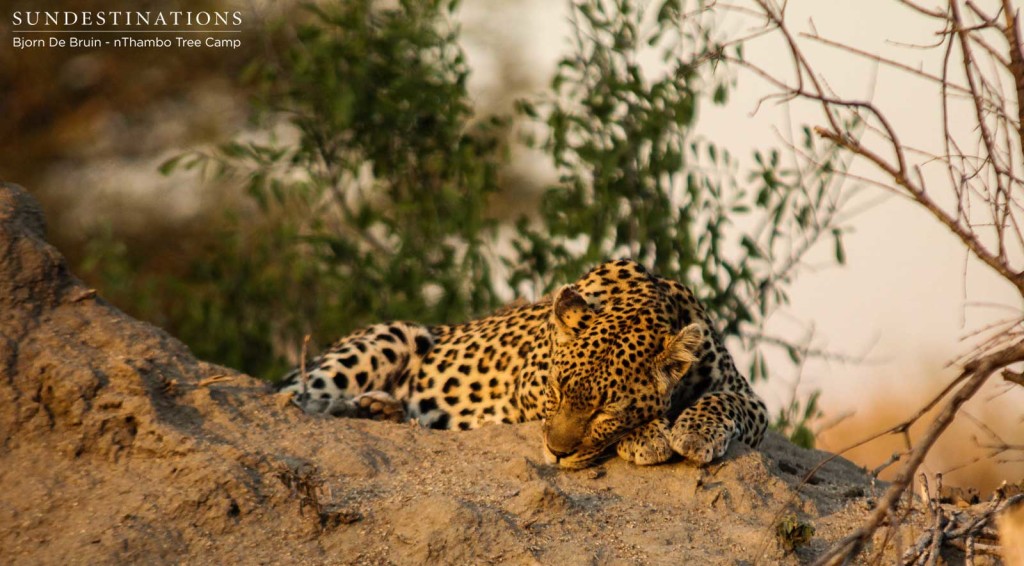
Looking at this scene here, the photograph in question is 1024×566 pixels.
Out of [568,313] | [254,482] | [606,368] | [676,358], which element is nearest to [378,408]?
[568,313]

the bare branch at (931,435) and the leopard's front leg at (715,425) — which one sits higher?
the bare branch at (931,435)

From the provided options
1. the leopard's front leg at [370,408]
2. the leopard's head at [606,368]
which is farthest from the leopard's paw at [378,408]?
the leopard's head at [606,368]

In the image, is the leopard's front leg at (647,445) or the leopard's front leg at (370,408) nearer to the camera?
the leopard's front leg at (647,445)

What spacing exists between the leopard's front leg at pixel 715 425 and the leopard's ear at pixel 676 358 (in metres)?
0.17

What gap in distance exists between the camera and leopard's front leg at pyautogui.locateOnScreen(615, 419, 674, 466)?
22.7 feet

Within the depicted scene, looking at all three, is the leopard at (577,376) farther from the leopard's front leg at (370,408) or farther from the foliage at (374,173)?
the foliage at (374,173)

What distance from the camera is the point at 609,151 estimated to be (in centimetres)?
1170

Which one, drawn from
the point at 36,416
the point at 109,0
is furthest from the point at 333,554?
the point at 109,0

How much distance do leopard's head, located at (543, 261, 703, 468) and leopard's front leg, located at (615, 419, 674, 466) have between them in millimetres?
64

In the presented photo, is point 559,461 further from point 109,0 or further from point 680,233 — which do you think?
point 109,0

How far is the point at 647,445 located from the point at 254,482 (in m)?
2.09

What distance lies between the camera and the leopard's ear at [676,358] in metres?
7.41

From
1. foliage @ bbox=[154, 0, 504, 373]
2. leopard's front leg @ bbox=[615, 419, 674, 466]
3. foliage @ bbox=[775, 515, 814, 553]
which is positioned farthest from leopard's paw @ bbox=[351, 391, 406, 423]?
foliage @ bbox=[154, 0, 504, 373]

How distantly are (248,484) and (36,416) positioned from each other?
0.94 meters
